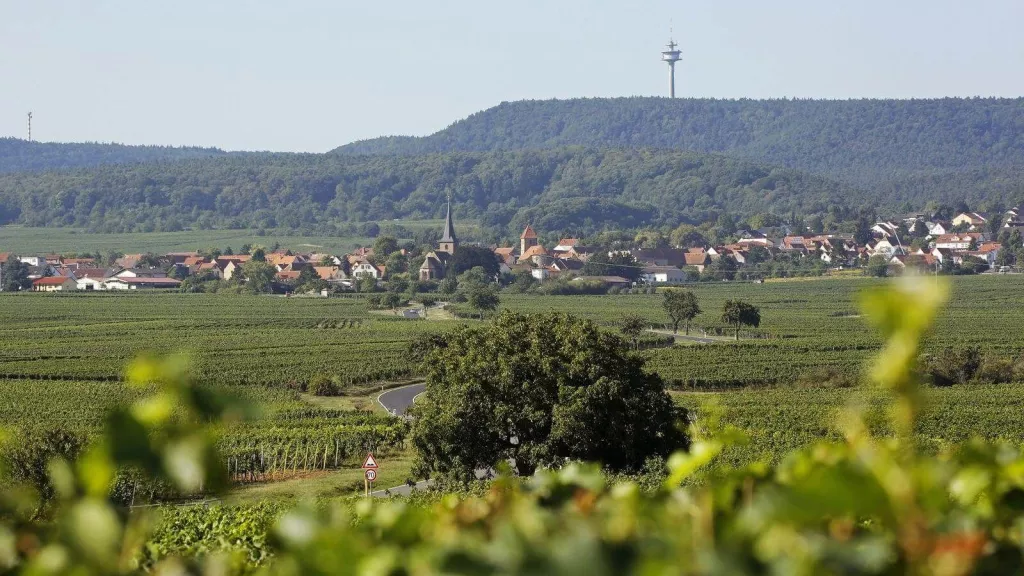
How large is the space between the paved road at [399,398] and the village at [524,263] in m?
61.9

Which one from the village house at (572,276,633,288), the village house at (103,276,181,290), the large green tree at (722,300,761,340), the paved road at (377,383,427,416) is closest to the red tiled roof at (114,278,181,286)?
the village house at (103,276,181,290)

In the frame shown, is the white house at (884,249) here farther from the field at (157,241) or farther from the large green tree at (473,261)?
the field at (157,241)

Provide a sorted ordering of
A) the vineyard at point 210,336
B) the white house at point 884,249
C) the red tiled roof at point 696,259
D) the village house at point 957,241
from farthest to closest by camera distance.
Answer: the village house at point 957,241 < the white house at point 884,249 < the red tiled roof at point 696,259 < the vineyard at point 210,336

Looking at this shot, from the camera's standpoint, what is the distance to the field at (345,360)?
30844mm

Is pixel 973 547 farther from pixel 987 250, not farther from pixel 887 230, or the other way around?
pixel 887 230

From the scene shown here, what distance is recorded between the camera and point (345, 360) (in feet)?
180

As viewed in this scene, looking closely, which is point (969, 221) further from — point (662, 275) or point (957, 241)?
point (662, 275)

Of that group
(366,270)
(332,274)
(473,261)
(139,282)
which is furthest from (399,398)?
(139,282)

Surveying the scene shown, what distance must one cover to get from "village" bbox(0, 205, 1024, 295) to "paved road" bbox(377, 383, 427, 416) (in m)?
61.9

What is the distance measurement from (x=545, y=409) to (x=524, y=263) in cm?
11294

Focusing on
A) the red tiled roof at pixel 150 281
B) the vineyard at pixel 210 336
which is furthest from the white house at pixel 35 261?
the vineyard at pixel 210 336

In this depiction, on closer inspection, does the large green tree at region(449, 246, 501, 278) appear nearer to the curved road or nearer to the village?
the village

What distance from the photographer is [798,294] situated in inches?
4075

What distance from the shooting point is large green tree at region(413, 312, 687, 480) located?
2253cm
